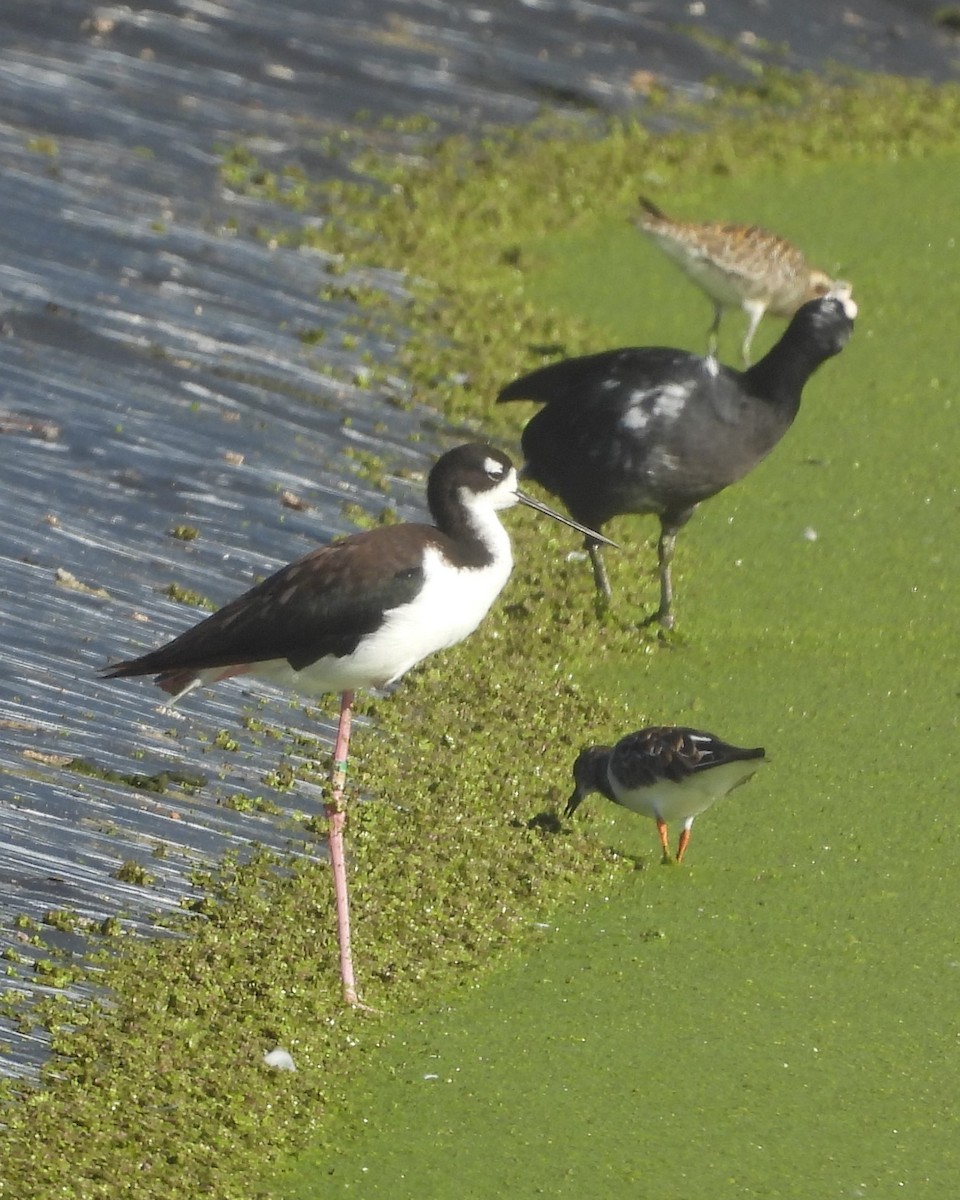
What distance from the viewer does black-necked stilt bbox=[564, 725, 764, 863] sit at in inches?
224

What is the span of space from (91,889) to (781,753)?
2.29 meters

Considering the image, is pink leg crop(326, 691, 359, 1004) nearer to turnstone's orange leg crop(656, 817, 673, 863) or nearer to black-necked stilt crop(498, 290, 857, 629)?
turnstone's orange leg crop(656, 817, 673, 863)

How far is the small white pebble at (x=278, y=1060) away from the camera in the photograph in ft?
15.3

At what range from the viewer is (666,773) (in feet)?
18.7

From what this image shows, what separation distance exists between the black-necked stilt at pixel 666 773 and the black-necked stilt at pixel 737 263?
3.90 meters

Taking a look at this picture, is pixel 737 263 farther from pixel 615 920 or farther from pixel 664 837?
pixel 615 920

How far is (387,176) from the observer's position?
419 inches

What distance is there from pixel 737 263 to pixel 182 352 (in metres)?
2.64

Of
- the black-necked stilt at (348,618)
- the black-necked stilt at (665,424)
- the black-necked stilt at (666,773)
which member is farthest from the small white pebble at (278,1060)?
the black-necked stilt at (665,424)

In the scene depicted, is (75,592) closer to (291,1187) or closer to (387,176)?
(291,1187)

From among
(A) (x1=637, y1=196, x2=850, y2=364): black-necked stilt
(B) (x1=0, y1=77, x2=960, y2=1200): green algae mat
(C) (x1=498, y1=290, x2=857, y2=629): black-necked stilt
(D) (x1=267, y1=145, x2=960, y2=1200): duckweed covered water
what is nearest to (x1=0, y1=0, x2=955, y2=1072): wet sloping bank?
(B) (x1=0, y1=77, x2=960, y2=1200): green algae mat

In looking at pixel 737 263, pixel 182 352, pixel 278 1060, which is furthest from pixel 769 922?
pixel 737 263

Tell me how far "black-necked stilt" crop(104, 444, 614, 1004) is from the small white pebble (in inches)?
19.4

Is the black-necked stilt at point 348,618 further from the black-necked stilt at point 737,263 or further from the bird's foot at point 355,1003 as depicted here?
the black-necked stilt at point 737,263
